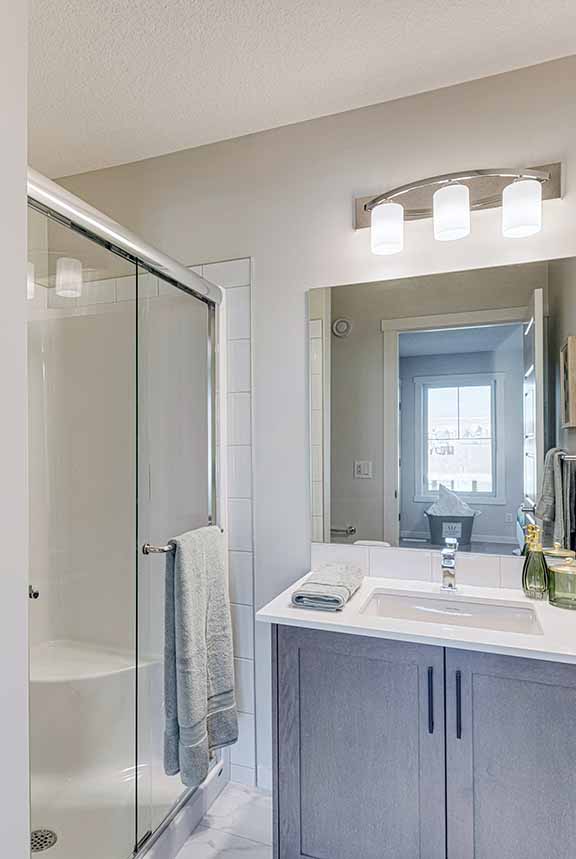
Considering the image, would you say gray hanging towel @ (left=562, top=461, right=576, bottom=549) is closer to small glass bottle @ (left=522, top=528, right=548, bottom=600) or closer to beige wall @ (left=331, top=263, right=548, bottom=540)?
small glass bottle @ (left=522, top=528, right=548, bottom=600)

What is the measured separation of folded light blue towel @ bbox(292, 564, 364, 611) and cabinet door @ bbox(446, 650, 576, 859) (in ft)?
1.13

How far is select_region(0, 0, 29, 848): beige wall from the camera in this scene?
83 centimetres

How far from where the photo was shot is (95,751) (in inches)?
69.5

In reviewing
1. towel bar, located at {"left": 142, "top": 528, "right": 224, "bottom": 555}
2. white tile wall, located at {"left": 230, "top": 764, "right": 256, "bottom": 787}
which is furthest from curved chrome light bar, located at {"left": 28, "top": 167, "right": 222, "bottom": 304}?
white tile wall, located at {"left": 230, "top": 764, "right": 256, "bottom": 787}

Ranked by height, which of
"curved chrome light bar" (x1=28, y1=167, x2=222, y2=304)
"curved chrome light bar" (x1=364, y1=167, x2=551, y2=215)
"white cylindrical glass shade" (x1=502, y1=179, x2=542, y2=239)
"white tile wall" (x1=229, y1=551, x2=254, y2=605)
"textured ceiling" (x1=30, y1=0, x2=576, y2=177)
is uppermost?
"textured ceiling" (x1=30, y1=0, x2=576, y2=177)

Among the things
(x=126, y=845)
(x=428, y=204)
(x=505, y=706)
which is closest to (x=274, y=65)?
(x=428, y=204)

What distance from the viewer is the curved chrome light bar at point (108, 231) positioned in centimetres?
131

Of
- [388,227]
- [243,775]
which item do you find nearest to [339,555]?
[243,775]

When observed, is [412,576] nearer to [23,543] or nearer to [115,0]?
[23,543]

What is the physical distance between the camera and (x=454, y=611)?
175 cm

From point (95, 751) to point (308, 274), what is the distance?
1754 mm

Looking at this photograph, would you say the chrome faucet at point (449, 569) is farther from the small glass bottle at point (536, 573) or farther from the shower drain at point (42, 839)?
the shower drain at point (42, 839)

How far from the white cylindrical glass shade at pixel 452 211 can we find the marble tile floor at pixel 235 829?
6.79 ft

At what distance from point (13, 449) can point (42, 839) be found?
1.37 m
